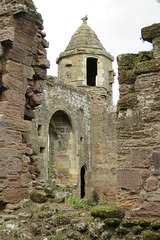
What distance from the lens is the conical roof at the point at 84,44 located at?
22.2 m

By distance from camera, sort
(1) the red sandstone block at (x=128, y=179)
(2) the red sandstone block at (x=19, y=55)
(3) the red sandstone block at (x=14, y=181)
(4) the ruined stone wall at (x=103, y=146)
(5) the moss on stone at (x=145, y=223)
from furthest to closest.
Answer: (4) the ruined stone wall at (x=103, y=146), (2) the red sandstone block at (x=19, y=55), (3) the red sandstone block at (x=14, y=181), (1) the red sandstone block at (x=128, y=179), (5) the moss on stone at (x=145, y=223)

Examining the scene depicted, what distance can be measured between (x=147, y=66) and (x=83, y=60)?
17.5 m

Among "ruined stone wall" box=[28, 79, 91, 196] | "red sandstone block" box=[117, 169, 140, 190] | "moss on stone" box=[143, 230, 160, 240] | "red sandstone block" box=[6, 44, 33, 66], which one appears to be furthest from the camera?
"ruined stone wall" box=[28, 79, 91, 196]

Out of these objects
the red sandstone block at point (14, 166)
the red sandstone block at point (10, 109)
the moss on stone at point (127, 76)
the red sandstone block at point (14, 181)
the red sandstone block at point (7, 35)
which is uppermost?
the red sandstone block at point (7, 35)

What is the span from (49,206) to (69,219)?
Result: 0.96 m

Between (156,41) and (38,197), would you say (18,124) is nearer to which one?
(38,197)

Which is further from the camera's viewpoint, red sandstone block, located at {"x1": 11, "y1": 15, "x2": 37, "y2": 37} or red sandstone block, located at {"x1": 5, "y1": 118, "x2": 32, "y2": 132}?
Answer: red sandstone block, located at {"x1": 11, "y1": 15, "x2": 37, "y2": 37}

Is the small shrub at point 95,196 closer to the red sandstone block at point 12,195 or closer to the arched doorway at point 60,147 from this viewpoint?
the arched doorway at point 60,147

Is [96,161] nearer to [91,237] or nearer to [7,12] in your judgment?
[7,12]

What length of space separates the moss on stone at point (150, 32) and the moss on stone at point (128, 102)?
2.56 ft

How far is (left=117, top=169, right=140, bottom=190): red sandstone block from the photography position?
4402 millimetres

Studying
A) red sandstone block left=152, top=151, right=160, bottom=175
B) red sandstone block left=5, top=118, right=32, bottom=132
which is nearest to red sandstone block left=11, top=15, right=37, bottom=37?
red sandstone block left=5, top=118, right=32, bottom=132

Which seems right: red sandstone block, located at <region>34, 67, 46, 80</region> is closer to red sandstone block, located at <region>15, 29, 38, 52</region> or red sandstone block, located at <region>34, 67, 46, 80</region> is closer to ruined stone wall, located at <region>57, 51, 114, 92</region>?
red sandstone block, located at <region>15, 29, 38, 52</region>

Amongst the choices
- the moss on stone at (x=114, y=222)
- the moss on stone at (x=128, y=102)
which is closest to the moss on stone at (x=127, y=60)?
the moss on stone at (x=128, y=102)
